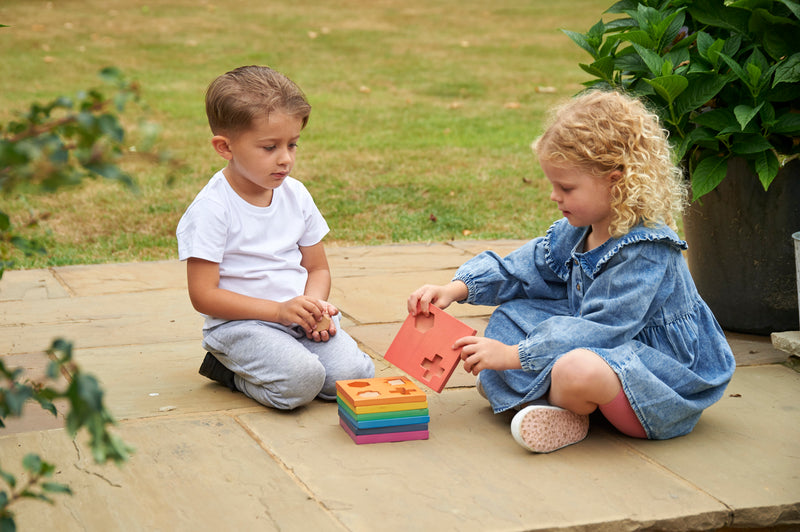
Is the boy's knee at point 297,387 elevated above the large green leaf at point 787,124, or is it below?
below

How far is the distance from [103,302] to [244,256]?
55.2 inches

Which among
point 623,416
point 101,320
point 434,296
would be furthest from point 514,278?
point 101,320

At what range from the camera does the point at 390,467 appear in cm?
269

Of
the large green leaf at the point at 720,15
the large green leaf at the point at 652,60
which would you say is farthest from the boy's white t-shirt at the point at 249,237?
the large green leaf at the point at 720,15

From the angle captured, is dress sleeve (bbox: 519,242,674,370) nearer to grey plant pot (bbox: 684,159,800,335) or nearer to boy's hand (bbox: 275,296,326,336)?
boy's hand (bbox: 275,296,326,336)

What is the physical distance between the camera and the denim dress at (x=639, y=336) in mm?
2791

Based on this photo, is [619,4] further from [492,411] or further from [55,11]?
[55,11]

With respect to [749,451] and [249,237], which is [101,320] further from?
[749,451]

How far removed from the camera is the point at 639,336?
2926 millimetres

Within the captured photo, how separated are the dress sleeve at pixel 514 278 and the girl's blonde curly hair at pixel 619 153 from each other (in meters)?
0.44

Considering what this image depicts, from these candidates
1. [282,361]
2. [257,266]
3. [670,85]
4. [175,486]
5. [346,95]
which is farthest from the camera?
[346,95]

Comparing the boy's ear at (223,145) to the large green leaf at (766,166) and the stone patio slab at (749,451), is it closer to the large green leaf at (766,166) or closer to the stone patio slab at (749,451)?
the stone patio slab at (749,451)

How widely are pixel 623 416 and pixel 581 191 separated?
702 millimetres

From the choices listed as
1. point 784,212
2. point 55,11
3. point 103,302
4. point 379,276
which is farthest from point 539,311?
point 55,11
